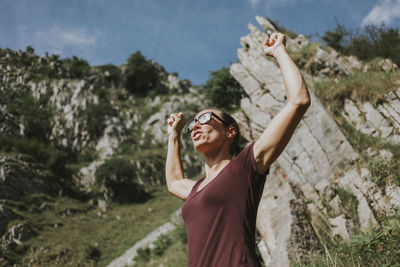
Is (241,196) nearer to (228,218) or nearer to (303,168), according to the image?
(228,218)

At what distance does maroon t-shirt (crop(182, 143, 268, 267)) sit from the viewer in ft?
4.74

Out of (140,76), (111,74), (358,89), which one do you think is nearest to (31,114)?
(111,74)

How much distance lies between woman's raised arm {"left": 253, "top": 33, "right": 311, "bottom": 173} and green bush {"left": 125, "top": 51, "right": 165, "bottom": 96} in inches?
2219

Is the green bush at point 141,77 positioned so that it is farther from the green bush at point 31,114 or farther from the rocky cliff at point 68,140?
the green bush at point 31,114

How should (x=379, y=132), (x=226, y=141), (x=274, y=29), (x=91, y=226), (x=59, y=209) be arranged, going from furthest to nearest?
(x=59, y=209) < (x=91, y=226) < (x=274, y=29) < (x=379, y=132) < (x=226, y=141)

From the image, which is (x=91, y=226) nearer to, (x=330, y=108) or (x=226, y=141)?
(x=330, y=108)

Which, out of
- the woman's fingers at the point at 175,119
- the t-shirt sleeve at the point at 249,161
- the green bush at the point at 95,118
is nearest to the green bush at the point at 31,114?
the green bush at the point at 95,118

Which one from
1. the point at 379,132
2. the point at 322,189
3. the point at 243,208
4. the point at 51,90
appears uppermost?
the point at 51,90

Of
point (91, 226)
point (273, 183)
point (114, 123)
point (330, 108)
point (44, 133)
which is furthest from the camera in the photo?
point (114, 123)

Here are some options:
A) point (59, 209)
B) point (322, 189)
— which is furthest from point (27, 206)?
point (322, 189)

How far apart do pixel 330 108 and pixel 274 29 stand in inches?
321

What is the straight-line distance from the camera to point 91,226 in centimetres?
1914

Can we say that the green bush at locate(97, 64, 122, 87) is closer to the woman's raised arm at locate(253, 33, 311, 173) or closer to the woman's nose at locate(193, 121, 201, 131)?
the woman's nose at locate(193, 121, 201, 131)

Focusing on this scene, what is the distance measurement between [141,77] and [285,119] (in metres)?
58.8
